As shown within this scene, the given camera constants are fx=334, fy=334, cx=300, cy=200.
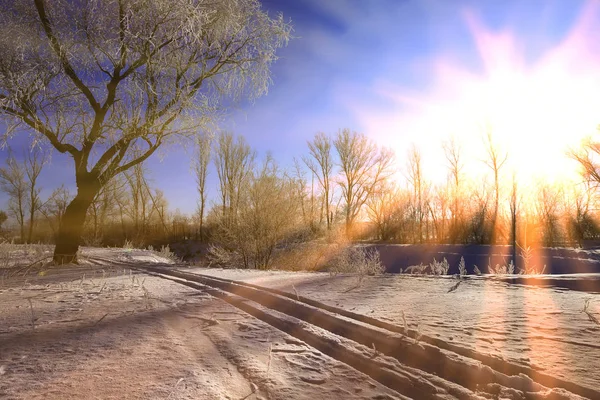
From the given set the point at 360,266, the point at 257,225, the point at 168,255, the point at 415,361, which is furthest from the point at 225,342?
the point at 168,255

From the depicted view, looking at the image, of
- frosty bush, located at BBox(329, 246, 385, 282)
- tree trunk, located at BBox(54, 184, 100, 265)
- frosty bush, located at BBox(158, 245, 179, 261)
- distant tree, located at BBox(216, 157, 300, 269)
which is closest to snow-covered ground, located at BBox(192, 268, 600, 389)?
frosty bush, located at BBox(329, 246, 385, 282)

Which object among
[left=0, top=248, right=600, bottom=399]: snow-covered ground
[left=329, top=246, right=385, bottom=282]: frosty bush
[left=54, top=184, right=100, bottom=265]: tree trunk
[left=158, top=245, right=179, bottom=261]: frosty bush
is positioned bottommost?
[left=158, top=245, right=179, bottom=261]: frosty bush

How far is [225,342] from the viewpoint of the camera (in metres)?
2.12

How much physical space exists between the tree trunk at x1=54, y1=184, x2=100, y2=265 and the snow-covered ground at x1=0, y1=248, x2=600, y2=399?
176 inches

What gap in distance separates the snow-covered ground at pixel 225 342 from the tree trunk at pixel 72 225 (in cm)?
446

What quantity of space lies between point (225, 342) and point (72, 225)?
7298mm

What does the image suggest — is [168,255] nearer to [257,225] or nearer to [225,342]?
[257,225]

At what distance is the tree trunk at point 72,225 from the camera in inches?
300

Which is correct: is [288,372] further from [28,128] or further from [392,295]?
[28,128]

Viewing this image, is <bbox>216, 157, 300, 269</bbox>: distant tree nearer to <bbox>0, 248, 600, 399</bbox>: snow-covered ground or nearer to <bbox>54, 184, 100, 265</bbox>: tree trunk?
<bbox>54, 184, 100, 265</bbox>: tree trunk

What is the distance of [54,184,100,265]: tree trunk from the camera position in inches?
300

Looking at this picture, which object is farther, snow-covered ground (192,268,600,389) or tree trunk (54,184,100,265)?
tree trunk (54,184,100,265)

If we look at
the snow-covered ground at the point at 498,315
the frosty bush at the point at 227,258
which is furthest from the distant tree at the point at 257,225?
the snow-covered ground at the point at 498,315

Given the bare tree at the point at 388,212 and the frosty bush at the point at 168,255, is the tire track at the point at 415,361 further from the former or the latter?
the bare tree at the point at 388,212
